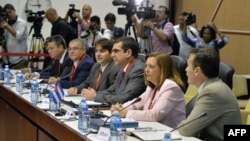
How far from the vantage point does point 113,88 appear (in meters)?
4.38

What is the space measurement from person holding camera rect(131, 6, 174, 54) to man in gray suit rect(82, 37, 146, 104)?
6.95 feet

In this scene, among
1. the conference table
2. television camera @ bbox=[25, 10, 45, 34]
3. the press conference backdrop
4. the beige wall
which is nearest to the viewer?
the conference table

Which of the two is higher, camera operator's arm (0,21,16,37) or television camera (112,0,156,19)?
television camera (112,0,156,19)

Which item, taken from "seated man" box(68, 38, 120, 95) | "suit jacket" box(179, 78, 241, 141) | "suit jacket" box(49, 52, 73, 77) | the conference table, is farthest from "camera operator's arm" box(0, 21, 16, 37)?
"suit jacket" box(179, 78, 241, 141)

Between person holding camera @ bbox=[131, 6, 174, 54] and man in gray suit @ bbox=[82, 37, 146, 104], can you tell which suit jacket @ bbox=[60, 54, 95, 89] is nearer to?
man in gray suit @ bbox=[82, 37, 146, 104]

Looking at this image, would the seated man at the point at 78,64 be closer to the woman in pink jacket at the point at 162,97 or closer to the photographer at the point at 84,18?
the woman in pink jacket at the point at 162,97

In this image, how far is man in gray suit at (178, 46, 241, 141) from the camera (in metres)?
2.93

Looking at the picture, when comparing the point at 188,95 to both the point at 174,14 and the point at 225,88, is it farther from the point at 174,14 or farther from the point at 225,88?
the point at 174,14

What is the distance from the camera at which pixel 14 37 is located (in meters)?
7.64

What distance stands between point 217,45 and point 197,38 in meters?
0.59

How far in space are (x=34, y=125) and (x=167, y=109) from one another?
1.05 m

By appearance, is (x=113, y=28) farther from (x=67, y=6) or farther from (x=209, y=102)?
(x=209, y=102)

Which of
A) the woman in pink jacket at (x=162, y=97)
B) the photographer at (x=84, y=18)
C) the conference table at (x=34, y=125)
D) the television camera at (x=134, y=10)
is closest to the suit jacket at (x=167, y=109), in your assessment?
the woman in pink jacket at (x=162, y=97)

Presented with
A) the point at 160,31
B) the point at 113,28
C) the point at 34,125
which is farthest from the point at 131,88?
the point at 113,28
